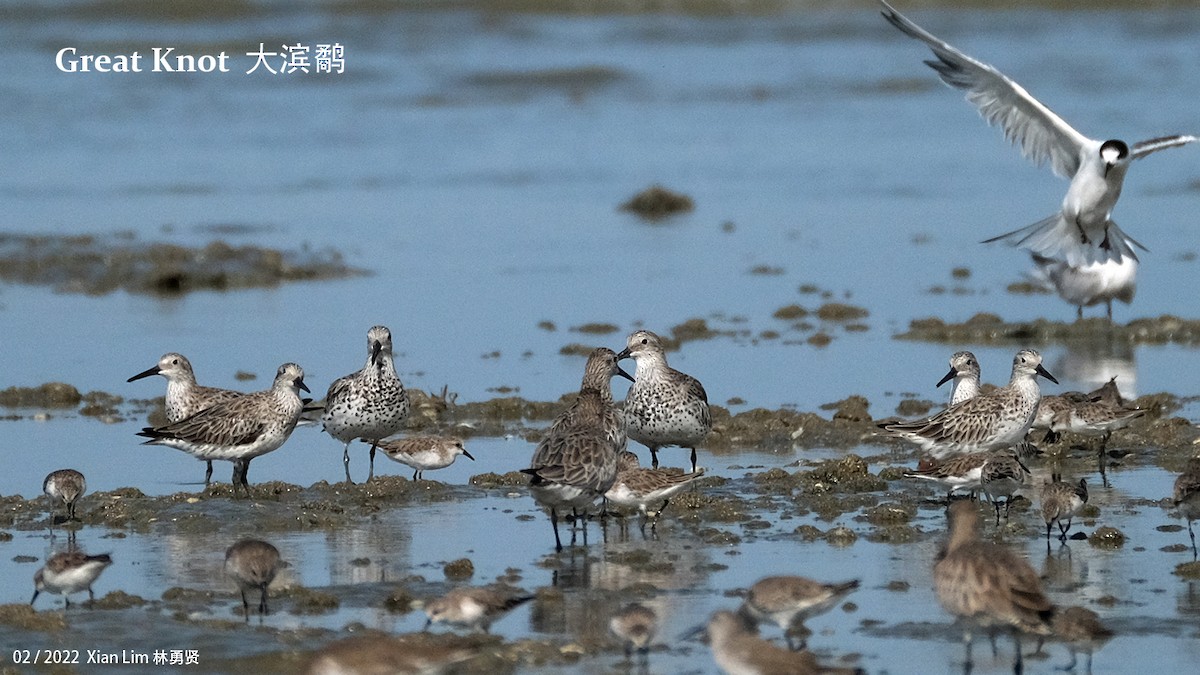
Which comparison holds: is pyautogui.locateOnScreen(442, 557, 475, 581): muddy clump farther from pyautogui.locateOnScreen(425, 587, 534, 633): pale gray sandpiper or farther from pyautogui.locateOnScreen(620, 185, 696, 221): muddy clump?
pyautogui.locateOnScreen(620, 185, 696, 221): muddy clump

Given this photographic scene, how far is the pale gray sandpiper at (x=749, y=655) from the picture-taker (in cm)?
705

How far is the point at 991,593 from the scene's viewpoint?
757cm

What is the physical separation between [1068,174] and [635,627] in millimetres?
10253

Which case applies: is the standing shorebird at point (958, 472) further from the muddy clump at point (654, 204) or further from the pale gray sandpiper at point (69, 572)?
the muddy clump at point (654, 204)

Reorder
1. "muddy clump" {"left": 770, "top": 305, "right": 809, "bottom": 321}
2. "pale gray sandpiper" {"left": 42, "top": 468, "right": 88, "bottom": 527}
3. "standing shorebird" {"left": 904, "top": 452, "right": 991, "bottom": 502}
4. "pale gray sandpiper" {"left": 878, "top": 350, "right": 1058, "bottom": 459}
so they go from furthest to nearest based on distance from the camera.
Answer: "muddy clump" {"left": 770, "top": 305, "right": 809, "bottom": 321}
"pale gray sandpiper" {"left": 878, "top": 350, "right": 1058, "bottom": 459}
"standing shorebird" {"left": 904, "top": 452, "right": 991, "bottom": 502}
"pale gray sandpiper" {"left": 42, "top": 468, "right": 88, "bottom": 527}

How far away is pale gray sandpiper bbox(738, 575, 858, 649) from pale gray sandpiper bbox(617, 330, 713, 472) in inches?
166

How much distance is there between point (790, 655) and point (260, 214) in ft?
59.9

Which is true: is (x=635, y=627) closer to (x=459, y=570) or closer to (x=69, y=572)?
(x=459, y=570)

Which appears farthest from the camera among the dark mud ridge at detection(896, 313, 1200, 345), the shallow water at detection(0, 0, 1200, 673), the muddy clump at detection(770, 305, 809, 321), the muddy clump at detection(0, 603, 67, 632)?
the muddy clump at detection(770, 305, 809, 321)

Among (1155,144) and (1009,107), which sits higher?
(1009,107)

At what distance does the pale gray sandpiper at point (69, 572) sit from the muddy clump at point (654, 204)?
15786mm

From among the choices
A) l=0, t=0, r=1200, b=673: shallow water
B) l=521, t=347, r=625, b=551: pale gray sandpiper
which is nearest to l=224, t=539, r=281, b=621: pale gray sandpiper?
l=0, t=0, r=1200, b=673: shallow water

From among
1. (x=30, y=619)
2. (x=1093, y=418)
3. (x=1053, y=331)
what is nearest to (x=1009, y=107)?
(x=1053, y=331)

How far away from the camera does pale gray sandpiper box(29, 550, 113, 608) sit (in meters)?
8.57
